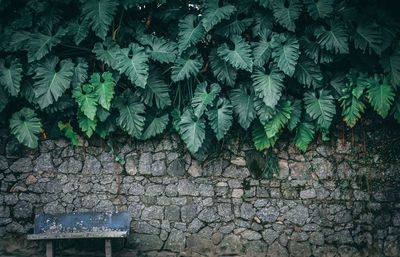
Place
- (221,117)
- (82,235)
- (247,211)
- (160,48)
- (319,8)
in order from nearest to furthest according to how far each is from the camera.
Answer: (82,235) < (319,8) < (221,117) < (160,48) < (247,211)

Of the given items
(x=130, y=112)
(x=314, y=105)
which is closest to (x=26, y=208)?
(x=130, y=112)

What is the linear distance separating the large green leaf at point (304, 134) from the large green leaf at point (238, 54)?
3.45 feet

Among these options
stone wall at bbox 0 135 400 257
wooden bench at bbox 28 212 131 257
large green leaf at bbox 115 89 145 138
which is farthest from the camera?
stone wall at bbox 0 135 400 257

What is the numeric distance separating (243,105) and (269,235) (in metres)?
1.79

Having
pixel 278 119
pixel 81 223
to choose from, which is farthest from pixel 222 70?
pixel 81 223

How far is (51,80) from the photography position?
636 centimetres

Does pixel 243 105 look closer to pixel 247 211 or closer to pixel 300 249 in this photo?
pixel 247 211

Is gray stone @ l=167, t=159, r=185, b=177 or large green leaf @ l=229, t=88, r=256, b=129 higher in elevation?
large green leaf @ l=229, t=88, r=256, b=129

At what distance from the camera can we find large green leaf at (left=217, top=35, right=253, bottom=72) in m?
6.24

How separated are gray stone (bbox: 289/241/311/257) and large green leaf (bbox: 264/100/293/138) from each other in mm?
1538

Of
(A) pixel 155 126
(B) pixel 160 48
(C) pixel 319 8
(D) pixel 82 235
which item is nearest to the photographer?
(D) pixel 82 235

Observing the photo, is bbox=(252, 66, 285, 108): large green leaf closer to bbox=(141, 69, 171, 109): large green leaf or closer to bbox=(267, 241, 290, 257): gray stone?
bbox=(141, 69, 171, 109): large green leaf

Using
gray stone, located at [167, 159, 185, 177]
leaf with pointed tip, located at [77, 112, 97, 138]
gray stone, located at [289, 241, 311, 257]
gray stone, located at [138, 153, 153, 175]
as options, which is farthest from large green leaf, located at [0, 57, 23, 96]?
gray stone, located at [289, 241, 311, 257]

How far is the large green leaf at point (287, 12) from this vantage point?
6.27m
